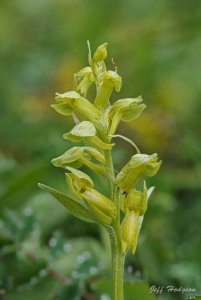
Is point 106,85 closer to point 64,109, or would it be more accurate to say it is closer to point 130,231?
point 64,109

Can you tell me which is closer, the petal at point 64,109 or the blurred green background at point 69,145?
the petal at point 64,109

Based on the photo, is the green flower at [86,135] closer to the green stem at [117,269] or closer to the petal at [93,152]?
the petal at [93,152]

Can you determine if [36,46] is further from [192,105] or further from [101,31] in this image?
[192,105]

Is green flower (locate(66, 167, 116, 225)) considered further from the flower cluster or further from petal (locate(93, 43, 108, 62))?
petal (locate(93, 43, 108, 62))

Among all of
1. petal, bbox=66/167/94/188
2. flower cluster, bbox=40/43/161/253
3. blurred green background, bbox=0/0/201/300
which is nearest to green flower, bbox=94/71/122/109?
flower cluster, bbox=40/43/161/253

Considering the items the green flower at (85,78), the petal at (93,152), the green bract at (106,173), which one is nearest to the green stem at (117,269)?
the green bract at (106,173)

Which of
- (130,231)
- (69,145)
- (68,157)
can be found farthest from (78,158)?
(69,145)

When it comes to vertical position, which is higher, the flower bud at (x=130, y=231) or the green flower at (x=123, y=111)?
the green flower at (x=123, y=111)

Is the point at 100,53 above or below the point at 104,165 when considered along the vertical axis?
above
